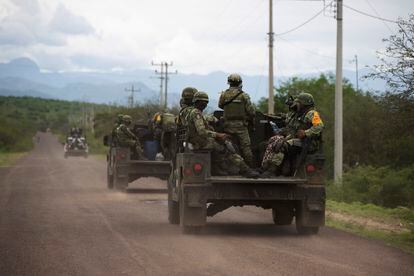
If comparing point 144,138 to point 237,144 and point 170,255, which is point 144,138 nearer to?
point 237,144

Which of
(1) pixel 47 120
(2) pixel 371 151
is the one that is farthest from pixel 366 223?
(1) pixel 47 120

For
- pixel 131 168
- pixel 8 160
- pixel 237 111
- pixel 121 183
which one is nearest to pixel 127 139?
pixel 131 168

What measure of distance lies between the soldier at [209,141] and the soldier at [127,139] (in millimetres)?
11067

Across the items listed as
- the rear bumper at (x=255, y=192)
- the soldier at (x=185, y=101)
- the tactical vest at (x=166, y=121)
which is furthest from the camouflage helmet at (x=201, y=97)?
the tactical vest at (x=166, y=121)

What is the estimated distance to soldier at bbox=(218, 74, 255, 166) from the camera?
547 inches

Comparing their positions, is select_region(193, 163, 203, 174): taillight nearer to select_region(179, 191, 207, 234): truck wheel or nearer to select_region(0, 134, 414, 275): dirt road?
select_region(179, 191, 207, 234): truck wheel

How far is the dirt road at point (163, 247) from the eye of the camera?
9.60 meters

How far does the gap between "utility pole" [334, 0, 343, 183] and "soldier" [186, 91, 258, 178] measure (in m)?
13.4

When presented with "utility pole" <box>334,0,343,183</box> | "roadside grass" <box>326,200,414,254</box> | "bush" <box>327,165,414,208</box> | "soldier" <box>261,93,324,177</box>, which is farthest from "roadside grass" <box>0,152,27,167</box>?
"soldier" <box>261,93,324,177</box>

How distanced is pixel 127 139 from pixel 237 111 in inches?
437

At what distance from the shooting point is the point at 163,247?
11.5 metres

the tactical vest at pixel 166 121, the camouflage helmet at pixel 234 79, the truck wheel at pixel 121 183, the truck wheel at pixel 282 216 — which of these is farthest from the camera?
the truck wheel at pixel 121 183

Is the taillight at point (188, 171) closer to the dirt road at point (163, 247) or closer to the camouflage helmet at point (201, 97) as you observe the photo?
the dirt road at point (163, 247)

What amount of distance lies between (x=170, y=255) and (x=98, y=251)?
3.43 ft
